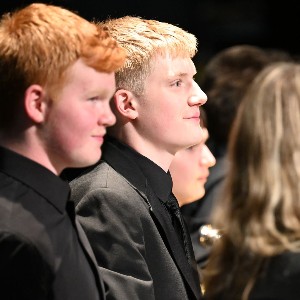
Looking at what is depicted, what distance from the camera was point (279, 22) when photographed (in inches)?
266

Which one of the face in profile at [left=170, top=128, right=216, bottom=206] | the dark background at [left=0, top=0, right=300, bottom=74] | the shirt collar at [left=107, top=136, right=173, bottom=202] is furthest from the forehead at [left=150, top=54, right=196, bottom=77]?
the dark background at [left=0, top=0, right=300, bottom=74]

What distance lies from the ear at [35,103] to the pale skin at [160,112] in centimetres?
61

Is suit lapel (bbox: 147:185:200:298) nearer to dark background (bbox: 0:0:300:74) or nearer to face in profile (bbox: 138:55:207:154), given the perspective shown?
face in profile (bbox: 138:55:207:154)

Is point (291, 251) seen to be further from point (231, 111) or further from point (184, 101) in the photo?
point (231, 111)

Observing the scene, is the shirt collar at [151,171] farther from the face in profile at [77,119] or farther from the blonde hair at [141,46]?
the face in profile at [77,119]

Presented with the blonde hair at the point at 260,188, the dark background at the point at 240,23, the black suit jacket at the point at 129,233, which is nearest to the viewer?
the blonde hair at the point at 260,188

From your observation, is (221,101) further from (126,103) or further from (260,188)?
(260,188)

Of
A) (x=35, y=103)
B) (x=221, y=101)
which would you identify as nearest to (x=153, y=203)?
(x=35, y=103)

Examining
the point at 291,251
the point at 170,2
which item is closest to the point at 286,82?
the point at 291,251

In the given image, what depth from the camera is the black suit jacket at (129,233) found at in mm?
2914

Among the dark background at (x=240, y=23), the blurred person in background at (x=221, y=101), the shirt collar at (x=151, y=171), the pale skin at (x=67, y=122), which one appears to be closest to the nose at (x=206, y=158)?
the blurred person in background at (x=221, y=101)

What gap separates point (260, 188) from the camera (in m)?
2.33

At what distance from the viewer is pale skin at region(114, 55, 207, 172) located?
10.4ft

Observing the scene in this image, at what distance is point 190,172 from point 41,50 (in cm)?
131
